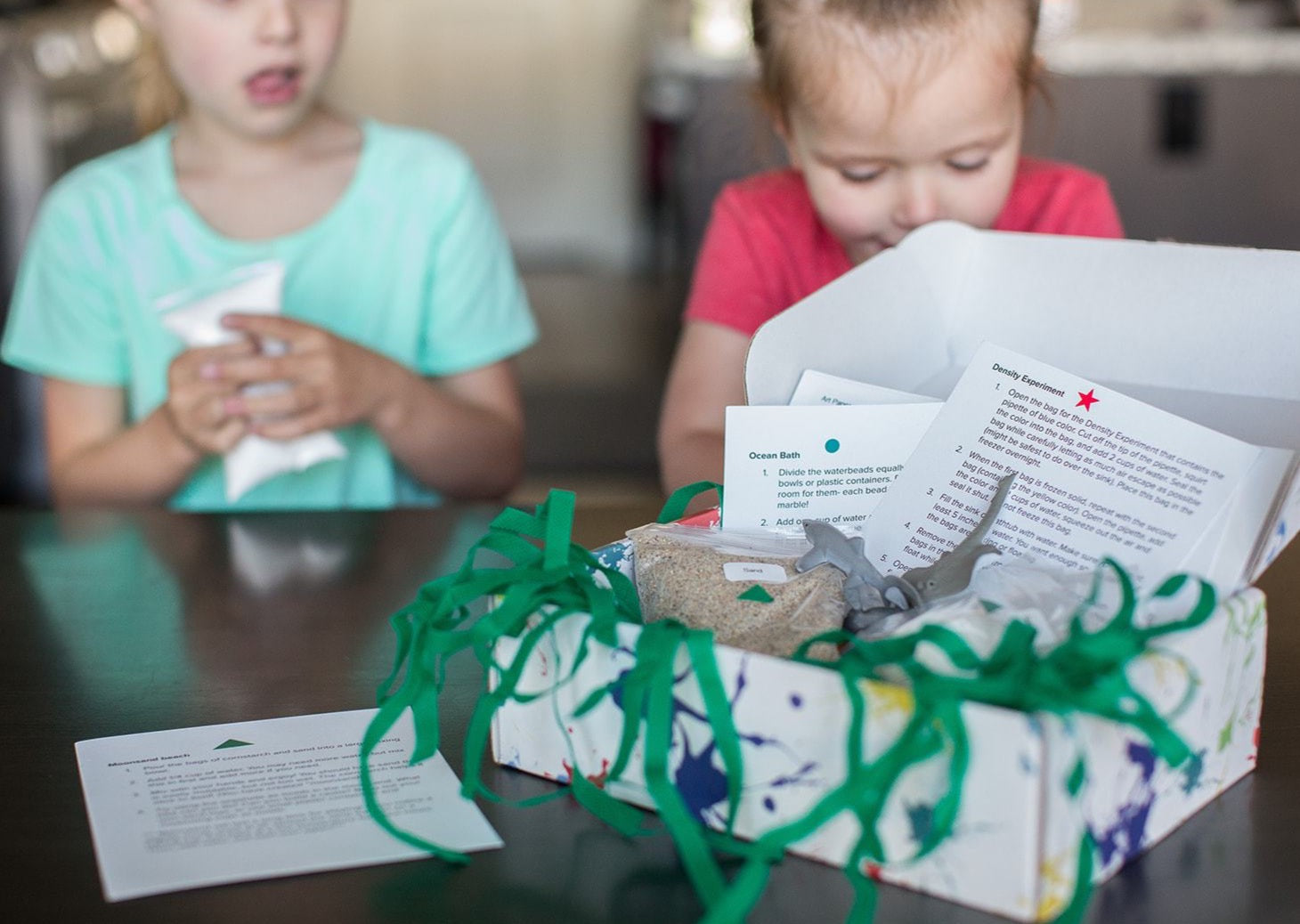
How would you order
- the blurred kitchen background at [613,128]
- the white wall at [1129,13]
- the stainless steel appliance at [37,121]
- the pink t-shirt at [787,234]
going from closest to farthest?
the pink t-shirt at [787,234] < the stainless steel appliance at [37,121] < the blurred kitchen background at [613,128] < the white wall at [1129,13]

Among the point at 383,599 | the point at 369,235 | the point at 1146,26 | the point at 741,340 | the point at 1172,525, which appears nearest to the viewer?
the point at 1172,525

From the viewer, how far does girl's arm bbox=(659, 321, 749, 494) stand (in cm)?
113

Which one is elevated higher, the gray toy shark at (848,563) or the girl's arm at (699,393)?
the gray toy shark at (848,563)

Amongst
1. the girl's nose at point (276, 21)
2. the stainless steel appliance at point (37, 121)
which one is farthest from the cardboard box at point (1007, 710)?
the stainless steel appliance at point (37, 121)

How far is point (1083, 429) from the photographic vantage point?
597 millimetres

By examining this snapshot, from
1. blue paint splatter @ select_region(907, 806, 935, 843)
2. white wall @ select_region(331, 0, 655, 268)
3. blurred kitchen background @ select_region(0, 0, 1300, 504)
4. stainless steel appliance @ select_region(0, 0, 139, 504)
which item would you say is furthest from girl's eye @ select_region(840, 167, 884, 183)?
white wall @ select_region(331, 0, 655, 268)

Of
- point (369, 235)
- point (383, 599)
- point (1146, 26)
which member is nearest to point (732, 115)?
point (1146, 26)

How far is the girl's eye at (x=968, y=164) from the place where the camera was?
99cm

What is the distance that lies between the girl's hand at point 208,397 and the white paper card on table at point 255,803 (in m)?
0.53

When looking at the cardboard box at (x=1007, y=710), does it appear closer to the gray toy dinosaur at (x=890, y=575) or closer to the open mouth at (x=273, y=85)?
the gray toy dinosaur at (x=890, y=575)

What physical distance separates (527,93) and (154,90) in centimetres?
375

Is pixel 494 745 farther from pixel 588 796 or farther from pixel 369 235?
pixel 369 235

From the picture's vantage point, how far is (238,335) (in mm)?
1140

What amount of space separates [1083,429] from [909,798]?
21 cm
